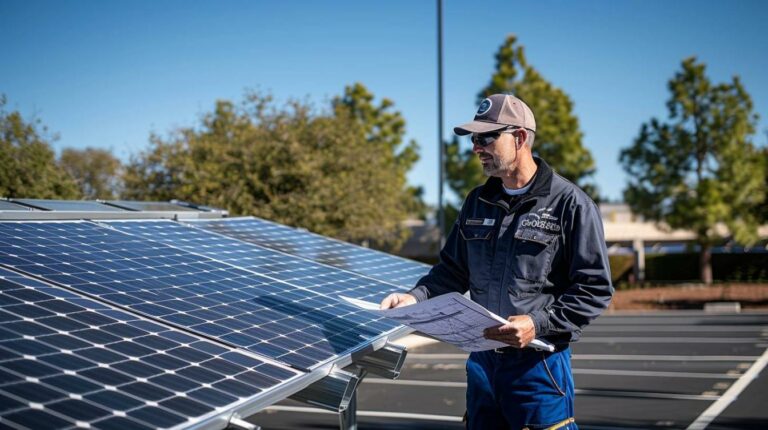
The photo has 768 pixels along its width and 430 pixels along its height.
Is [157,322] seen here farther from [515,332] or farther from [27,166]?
[27,166]

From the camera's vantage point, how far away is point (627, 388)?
449 inches

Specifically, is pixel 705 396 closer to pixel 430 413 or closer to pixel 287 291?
pixel 430 413

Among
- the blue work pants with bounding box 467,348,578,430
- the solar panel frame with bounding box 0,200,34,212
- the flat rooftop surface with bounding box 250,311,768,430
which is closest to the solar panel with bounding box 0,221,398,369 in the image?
the solar panel frame with bounding box 0,200,34,212

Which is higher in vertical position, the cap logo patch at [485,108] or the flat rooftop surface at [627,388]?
the cap logo patch at [485,108]

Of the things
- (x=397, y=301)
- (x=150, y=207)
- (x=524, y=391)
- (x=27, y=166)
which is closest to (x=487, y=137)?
(x=397, y=301)

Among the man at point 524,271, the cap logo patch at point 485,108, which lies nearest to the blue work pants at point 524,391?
the man at point 524,271

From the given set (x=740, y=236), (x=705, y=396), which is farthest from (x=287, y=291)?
(x=740, y=236)

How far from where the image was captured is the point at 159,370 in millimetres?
3035

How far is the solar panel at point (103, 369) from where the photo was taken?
2467 mm

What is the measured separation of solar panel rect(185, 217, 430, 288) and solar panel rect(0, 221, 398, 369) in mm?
1371

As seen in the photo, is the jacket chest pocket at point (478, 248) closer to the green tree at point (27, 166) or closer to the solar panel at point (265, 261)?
the solar panel at point (265, 261)

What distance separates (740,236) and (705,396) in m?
23.7

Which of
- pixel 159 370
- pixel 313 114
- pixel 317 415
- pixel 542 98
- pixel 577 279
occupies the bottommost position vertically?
pixel 317 415

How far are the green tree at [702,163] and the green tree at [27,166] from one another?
26.7 meters
